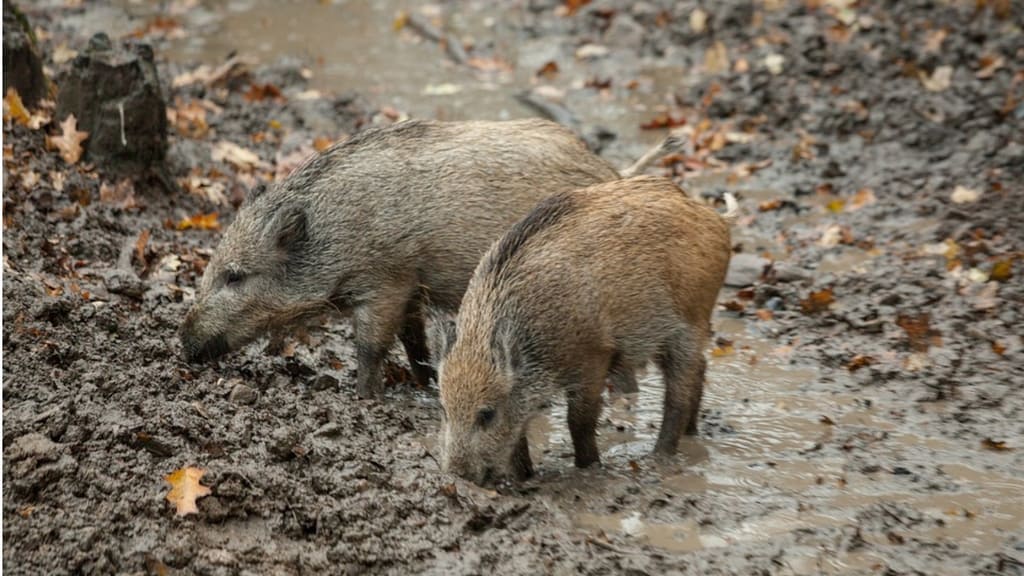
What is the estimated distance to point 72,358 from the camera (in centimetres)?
498

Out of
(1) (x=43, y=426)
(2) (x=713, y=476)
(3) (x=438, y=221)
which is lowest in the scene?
(2) (x=713, y=476)

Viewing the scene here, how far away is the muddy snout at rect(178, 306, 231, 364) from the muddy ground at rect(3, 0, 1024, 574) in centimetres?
15

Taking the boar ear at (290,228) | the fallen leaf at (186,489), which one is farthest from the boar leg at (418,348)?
the fallen leaf at (186,489)

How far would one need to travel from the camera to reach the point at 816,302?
22.3ft

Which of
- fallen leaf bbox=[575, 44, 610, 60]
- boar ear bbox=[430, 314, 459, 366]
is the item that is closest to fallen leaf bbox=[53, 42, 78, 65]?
fallen leaf bbox=[575, 44, 610, 60]

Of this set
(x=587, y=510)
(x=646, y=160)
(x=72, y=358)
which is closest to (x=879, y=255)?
(x=646, y=160)

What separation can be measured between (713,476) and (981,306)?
2390 mm

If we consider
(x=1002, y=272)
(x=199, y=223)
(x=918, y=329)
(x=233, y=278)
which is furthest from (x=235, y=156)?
(x=1002, y=272)

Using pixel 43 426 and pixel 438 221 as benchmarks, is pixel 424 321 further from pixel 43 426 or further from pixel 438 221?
pixel 43 426

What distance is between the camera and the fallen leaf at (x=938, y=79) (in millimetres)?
9547

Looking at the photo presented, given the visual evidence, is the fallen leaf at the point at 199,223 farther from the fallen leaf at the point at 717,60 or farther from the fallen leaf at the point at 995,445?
the fallen leaf at the point at 717,60

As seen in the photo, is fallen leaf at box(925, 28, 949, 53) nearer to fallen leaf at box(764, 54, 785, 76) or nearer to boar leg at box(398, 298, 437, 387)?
fallen leaf at box(764, 54, 785, 76)

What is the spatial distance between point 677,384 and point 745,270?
2193 mm

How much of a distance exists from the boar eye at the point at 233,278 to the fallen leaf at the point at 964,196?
16.0ft
